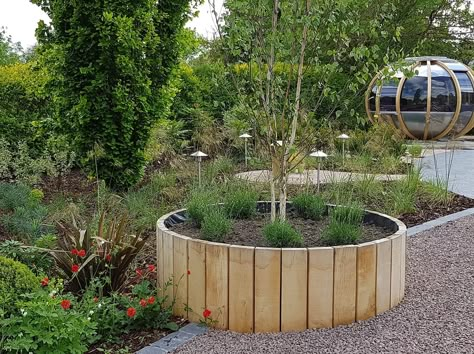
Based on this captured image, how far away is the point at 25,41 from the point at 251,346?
73.9 feet

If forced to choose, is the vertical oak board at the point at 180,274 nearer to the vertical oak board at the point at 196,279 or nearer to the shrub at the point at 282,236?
the vertical oak board at the point at 196,279

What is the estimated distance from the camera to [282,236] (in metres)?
3.31

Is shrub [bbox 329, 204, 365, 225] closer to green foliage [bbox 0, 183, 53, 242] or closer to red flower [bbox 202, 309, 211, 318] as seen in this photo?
red flower [bbox 202, 309, 211, 318]

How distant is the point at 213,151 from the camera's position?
9570 millimetres

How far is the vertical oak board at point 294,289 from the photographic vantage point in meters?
3.04

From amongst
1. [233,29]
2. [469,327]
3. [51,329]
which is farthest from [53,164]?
[469,327]

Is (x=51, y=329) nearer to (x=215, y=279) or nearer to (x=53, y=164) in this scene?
(x=215, y=279)

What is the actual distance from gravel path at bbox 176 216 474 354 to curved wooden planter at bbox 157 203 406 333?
8cm

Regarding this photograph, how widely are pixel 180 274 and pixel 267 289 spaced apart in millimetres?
573

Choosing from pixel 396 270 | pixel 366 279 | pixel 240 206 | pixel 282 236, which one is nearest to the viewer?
pixel 366 279

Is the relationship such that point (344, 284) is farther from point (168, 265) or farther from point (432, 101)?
point (432, 101)

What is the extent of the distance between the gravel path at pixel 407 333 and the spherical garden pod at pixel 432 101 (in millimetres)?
9557

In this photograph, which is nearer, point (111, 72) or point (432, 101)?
point (111, 72)

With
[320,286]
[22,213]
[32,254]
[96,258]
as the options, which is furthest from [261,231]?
[22,213]
